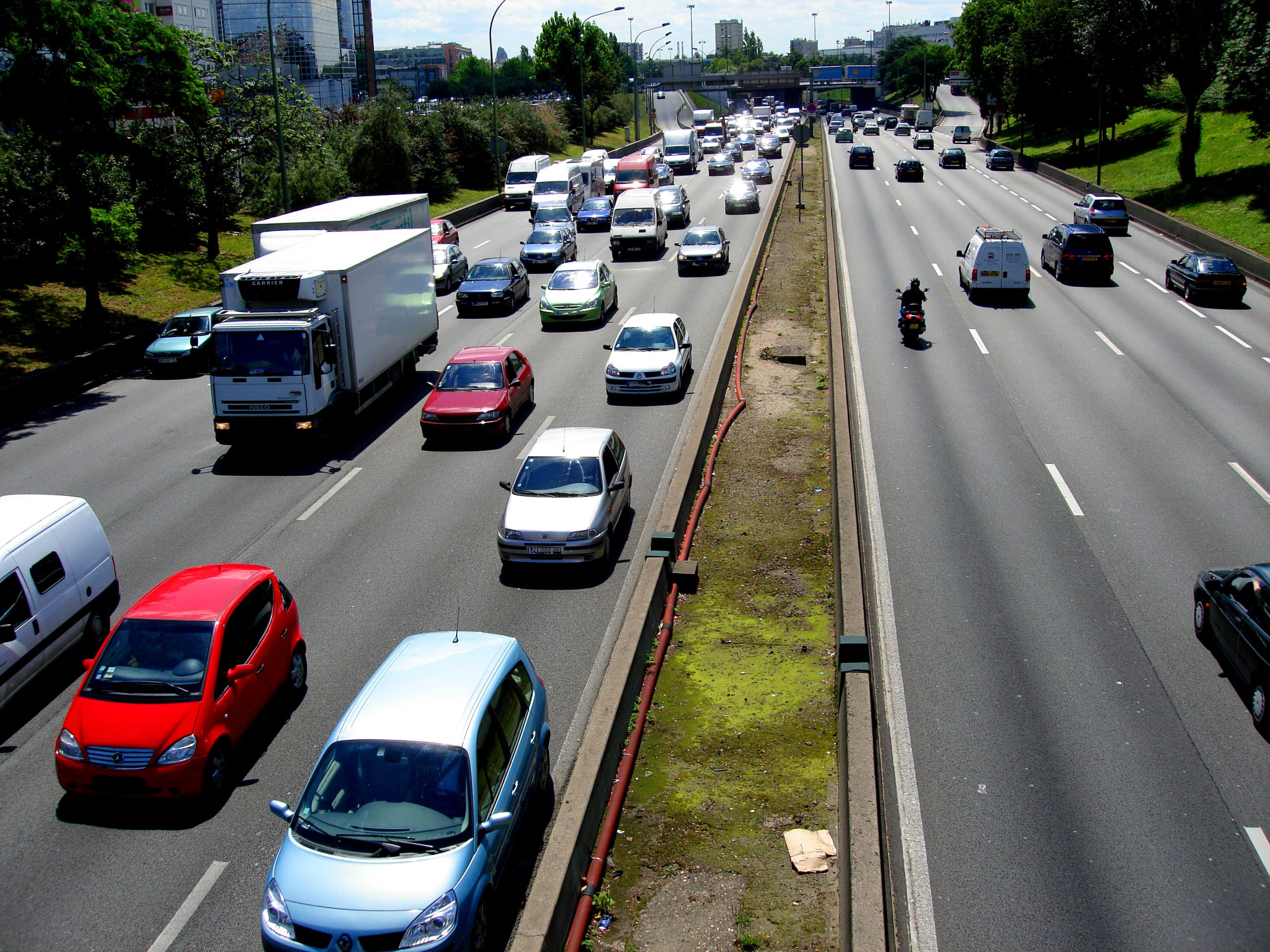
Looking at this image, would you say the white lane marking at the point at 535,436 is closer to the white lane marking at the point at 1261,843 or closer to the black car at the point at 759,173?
the white lane marking at the point at 1261,843

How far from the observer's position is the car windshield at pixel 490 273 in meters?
34.0

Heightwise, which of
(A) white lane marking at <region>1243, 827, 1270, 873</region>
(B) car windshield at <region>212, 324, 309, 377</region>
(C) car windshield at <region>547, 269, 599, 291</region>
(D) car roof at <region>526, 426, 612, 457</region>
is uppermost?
(C) car windshield at <region>547, 269, 599, 291</region>

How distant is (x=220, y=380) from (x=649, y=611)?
11.1 m

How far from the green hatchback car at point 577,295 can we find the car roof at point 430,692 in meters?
21.4

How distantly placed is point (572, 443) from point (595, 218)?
3520 centimetres

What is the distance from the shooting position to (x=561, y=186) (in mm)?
51844

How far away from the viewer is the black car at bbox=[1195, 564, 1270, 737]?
11.0 meters

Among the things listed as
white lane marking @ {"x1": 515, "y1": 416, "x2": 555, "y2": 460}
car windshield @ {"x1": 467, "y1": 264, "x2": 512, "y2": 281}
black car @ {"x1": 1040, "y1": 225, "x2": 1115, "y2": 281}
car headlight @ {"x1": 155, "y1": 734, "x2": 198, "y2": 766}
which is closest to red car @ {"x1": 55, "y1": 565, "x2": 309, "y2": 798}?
car headlight @ {"x1": 155, "y1": 734, "x2": 198, "y2": 766}

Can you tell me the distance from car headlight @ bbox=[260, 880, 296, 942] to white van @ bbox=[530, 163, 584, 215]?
45419mm

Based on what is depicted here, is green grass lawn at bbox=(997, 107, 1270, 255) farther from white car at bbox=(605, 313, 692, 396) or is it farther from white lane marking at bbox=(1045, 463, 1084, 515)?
white car at bbox=(605, 313, 692, 396)

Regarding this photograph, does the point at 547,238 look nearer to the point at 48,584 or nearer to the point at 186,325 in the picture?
the point at 186,325

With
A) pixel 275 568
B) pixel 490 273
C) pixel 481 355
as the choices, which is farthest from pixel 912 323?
pixel 275 568

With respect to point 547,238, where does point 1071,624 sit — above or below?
below

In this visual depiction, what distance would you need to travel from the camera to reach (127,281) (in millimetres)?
33250
